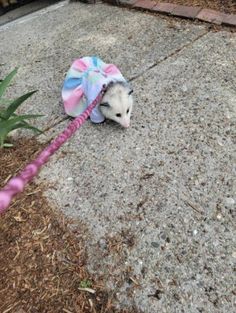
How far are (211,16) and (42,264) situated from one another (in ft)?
9.00

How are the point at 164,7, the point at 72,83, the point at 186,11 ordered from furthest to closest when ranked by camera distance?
the point at 164,7, the point at 186,11, the point at 72,83

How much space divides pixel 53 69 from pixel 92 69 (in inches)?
29.0

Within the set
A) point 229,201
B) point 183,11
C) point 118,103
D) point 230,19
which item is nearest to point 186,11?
point 183,11

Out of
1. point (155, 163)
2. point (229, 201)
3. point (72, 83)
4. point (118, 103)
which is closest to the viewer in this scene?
point (229, 201)

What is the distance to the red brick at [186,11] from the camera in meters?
3.69

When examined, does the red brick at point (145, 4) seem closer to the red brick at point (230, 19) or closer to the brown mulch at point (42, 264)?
the red brick at point (230, 19)

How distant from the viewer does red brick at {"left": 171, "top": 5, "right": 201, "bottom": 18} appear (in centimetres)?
369

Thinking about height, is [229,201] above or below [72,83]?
below

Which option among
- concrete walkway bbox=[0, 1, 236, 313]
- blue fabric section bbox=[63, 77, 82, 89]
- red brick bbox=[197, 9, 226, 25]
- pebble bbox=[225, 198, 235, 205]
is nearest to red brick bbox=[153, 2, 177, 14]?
concrete walkway bbox=[0, 1, 236, 313]

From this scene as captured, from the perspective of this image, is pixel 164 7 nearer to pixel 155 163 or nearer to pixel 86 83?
pixel 86 83

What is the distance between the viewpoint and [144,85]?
117 inches

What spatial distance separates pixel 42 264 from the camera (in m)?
1.90

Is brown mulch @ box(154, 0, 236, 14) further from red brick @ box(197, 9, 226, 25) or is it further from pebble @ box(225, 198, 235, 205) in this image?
pebble @ box(225, 198, 235, 205)

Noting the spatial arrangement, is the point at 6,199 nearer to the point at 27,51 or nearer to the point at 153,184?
the point at 153,184
